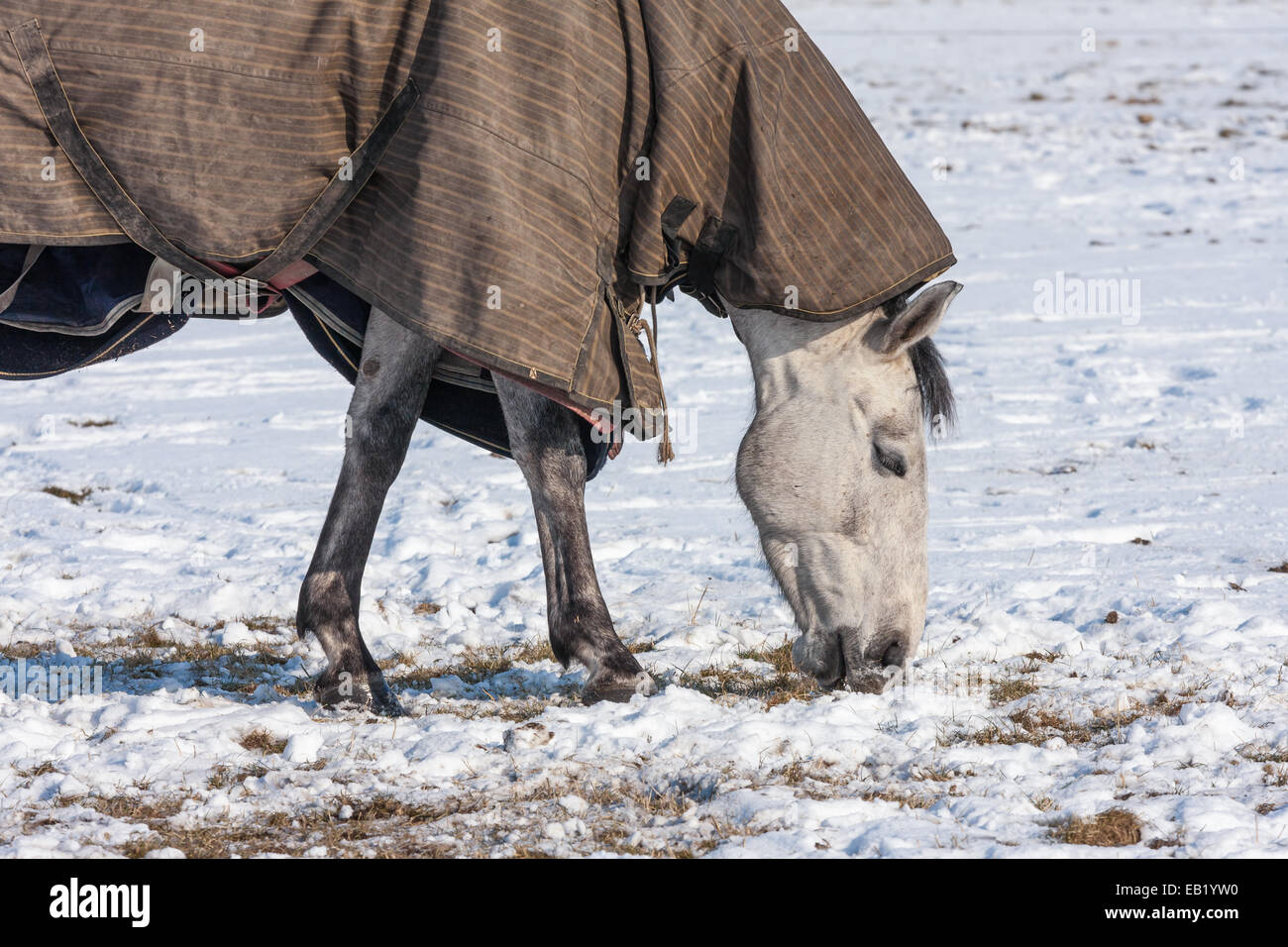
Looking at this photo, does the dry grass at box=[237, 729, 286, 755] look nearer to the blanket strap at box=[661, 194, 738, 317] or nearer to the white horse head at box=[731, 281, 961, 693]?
the white horse head at box=[731, 281, 961, 693]

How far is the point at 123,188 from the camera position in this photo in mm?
2988

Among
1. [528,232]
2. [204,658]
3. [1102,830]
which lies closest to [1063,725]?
[1102,830]

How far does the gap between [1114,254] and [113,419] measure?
7.47 meters

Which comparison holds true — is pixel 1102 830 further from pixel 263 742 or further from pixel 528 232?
pixel 263 742

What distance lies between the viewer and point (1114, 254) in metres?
10.3

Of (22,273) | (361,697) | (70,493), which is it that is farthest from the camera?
(70,493)

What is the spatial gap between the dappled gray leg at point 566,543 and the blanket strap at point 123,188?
0.65 metres

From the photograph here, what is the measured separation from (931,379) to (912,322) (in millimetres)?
220

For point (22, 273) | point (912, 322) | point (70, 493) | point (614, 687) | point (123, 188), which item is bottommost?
point (614, 687)

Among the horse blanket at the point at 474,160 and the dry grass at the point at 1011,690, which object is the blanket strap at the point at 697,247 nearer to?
the horse blanket at the point at 474,160

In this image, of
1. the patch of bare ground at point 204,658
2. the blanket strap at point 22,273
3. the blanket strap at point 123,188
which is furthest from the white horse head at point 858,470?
the blanket strap at point 22,273

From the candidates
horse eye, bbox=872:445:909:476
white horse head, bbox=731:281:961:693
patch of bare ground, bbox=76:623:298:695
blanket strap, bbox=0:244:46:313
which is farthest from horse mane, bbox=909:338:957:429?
blanket strap, bbox=0:244:46:313

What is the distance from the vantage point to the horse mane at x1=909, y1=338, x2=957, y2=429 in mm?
3404

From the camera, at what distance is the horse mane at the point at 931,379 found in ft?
11.2
